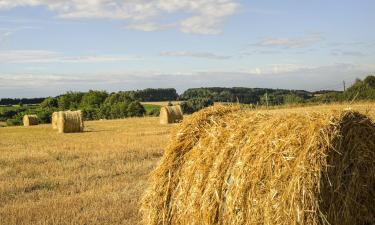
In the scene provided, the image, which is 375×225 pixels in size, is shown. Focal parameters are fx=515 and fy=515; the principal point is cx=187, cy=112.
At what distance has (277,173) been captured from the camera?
17.2 ft

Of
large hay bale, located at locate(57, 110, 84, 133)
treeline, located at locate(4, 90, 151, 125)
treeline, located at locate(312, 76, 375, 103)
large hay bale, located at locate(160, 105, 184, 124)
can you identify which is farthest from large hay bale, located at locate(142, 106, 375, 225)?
treeline, located at locate(4, 90, 151, 125)

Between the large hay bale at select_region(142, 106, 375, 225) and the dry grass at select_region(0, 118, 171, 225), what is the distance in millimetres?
1889

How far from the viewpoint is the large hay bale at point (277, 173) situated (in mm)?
5023

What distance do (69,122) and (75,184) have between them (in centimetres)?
1809

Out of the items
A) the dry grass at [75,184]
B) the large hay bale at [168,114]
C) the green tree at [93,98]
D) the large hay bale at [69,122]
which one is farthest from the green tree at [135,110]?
the dry grass at [75,184]

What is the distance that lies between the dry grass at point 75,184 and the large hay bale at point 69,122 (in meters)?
11.3

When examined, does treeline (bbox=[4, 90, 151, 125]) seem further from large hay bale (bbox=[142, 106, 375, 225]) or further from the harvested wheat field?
large hay bale (bbox=[142, 106, 375, 225])

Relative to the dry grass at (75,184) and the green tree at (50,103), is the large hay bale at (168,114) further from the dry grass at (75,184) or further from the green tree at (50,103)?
the green tree at (50,103)

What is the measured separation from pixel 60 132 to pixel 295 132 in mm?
24352

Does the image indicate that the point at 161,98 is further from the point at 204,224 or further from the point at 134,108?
the point at 204,224

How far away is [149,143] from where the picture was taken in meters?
18.3

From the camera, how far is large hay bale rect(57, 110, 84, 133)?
2833 centimetres

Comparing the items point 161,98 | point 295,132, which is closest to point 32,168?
point 295,132

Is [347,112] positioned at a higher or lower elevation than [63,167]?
higher
